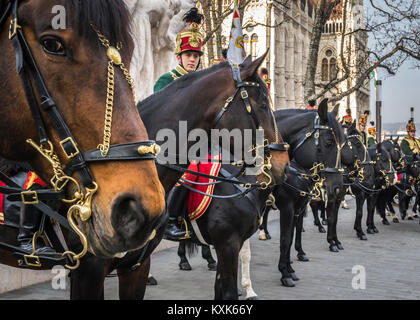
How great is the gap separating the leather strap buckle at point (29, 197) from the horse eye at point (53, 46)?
0.62 m

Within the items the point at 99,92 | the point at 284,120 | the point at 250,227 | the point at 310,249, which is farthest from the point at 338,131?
the point at 99,92

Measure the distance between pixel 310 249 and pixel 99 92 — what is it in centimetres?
908

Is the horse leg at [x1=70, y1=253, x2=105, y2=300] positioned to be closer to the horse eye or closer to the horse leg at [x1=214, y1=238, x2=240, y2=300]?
the horse eye

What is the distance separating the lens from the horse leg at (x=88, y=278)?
2527mm

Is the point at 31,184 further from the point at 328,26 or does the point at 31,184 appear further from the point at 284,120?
the point at 328,26

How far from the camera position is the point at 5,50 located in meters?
1.73

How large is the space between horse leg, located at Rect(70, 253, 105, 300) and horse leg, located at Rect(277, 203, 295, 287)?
4866 millimetres

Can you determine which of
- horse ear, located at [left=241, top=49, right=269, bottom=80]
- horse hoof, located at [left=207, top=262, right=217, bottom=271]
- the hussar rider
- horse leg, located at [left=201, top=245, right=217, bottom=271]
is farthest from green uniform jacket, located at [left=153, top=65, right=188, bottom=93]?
horse hoof, located at [left=207, top=262, right=217, bottom=271]

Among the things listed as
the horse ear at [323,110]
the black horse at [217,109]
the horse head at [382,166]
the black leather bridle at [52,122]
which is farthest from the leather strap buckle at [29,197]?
the horse head at [382,166]

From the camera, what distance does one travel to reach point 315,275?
7664 mm

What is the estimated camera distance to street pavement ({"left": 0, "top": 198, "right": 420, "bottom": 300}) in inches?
249

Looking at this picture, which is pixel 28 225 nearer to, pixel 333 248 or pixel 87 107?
pixel 87 107

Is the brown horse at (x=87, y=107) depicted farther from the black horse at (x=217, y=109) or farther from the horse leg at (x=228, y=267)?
the horse leg at (x=228, y=267)

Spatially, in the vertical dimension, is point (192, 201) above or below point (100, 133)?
below
